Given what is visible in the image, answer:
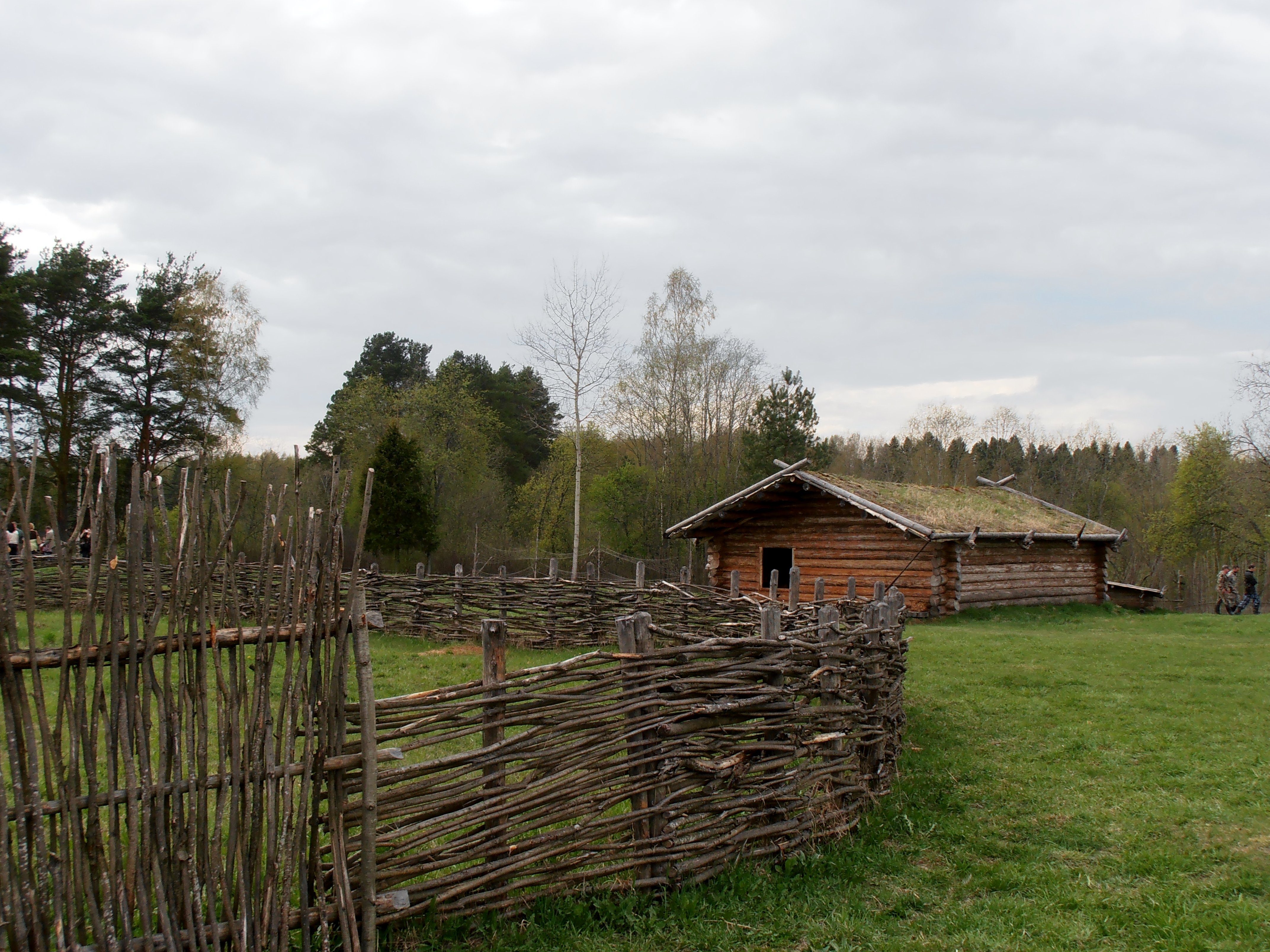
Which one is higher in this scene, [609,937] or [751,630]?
[751,630]

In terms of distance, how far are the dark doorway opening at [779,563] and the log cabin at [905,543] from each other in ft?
0.10

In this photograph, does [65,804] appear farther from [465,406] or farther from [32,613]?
[465,406]

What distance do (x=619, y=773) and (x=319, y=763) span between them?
1.42 meters

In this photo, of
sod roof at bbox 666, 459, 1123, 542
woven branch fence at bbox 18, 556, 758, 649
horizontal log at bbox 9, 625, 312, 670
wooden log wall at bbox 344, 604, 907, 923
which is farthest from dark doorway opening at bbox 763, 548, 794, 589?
horizontal log at bbox 9, 625, 312, 670

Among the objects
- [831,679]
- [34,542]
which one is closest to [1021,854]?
[831,679]

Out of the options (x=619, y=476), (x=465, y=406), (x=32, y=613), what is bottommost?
(x=32, y=613)

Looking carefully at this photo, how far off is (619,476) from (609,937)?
1135 inches

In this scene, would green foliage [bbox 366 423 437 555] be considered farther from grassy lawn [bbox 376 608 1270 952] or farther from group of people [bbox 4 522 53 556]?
grassy lawn [bbox 376 608 1270 952]

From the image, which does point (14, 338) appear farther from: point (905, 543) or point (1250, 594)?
point (1250, 594)

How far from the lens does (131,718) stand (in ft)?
8.40

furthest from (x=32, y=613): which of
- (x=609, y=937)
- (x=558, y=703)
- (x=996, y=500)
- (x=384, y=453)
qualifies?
(x=384, y=453)

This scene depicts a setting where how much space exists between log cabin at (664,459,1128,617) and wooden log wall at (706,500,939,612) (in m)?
0.02

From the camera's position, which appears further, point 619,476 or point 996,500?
point 619,476

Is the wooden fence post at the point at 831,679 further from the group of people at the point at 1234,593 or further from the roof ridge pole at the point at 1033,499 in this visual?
the group of people at the point at 1234,593
